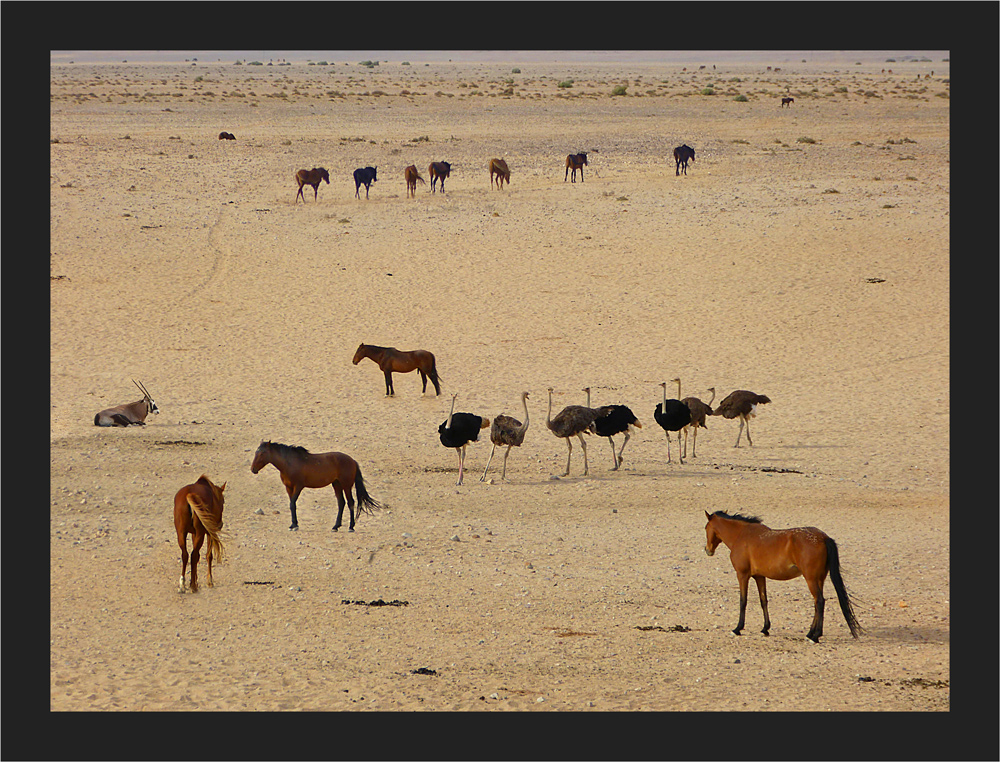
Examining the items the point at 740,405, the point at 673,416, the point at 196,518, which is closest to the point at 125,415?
the point at 196,518

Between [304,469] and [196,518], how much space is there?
6.75 ft

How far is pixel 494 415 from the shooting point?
17.2 meters

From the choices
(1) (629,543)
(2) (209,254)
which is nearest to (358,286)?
(2) (209,254)

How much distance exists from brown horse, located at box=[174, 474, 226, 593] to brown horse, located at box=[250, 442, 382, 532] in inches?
63.4

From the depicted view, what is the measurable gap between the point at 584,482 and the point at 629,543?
2.36 meters

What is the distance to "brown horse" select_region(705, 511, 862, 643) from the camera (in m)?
9.02

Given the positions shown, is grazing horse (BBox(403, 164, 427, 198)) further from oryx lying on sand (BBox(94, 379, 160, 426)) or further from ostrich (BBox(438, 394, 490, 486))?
ostrich (BBox(438, 394, 490, 486))

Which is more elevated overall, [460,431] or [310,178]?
[310,178]

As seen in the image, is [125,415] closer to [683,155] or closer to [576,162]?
[576,162]

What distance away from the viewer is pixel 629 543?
12055 mm

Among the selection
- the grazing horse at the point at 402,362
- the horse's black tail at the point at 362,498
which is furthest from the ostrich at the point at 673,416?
the grazing horse at the point at 402,362

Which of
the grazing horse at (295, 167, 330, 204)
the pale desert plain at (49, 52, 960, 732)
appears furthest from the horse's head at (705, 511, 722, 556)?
the grazing horse at (295, 167, 330, 204)

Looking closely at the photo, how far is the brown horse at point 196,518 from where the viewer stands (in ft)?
33.3

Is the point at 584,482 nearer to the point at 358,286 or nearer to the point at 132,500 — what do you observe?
the point at 132,500
